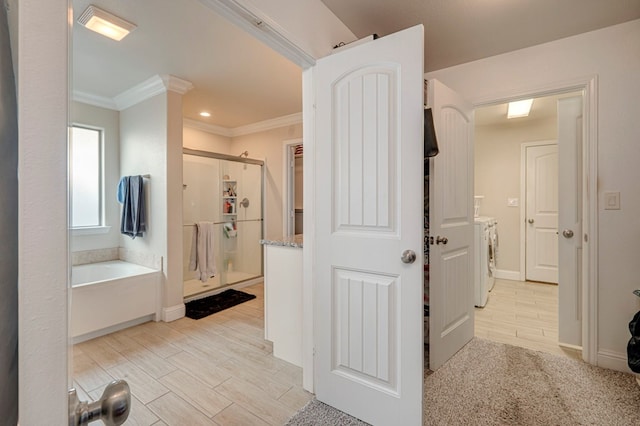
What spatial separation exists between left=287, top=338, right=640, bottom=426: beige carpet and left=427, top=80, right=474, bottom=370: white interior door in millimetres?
198

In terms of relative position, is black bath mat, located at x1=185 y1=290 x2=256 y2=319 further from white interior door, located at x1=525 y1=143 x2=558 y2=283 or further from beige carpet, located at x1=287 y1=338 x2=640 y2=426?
white interior door, located at x1=525 y1=143 x2=558 y2=283

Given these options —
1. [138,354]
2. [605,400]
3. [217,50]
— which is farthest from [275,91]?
[605,400]

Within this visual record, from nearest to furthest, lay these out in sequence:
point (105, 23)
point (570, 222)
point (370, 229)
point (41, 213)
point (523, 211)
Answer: point (41, 213) → point (370, 229) → point (105, 23) → point (570, 222) → point (523, 211)

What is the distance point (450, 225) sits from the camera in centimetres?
210

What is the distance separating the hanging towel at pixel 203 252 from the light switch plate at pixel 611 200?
151 inches

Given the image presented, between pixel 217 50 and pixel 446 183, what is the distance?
83.5 inches

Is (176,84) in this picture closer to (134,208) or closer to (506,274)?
(134,208)

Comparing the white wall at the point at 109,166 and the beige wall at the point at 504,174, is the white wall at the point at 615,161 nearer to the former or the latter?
the beige wall at the point at 504,174

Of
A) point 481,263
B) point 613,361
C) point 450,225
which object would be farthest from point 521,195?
point 450,225

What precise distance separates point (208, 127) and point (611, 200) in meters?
4.77

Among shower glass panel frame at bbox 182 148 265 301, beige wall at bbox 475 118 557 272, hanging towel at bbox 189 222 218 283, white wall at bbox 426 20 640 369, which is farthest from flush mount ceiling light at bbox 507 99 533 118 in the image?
hanging towel at bbox 189 222 218 283

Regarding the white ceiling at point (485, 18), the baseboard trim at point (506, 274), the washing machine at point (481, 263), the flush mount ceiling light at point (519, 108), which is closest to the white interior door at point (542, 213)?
the baseboard trim at point (506, 274)

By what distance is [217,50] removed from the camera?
237 centimetres

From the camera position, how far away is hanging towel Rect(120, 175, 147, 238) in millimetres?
3021
